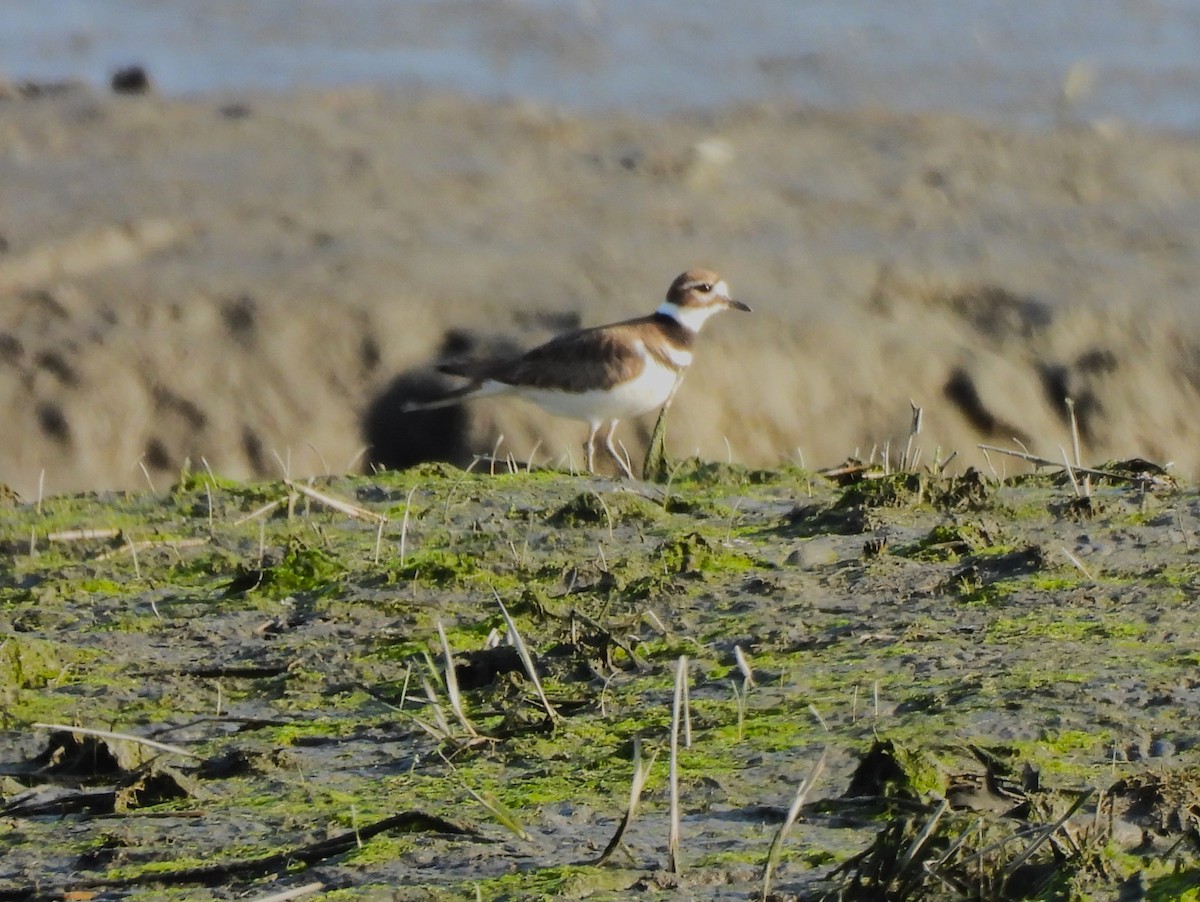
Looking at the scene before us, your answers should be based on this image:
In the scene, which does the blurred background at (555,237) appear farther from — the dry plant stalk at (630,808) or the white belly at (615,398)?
the dry plant stalk at (630,808)

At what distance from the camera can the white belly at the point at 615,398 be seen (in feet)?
31.6

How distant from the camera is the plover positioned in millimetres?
9625

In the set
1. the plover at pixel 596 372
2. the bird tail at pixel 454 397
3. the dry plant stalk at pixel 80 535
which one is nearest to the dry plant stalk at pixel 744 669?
the dry plant stalk at pixel 80 535

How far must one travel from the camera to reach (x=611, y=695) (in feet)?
13.6

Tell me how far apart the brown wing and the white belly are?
1.7 inches

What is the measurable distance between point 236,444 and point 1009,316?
5.05 meters

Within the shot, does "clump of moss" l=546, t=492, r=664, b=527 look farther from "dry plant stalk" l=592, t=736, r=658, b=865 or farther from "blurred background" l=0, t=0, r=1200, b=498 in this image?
"blurred background" l=0, t=0, r=1200, b=498

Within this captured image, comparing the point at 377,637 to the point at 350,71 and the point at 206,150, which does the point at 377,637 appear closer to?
the point at 206,150

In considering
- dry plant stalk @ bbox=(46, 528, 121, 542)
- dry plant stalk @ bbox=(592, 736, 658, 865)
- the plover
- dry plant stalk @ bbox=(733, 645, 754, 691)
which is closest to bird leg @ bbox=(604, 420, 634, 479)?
the plover

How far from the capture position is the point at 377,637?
4.80 meters

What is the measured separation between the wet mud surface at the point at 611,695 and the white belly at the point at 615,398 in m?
3.08

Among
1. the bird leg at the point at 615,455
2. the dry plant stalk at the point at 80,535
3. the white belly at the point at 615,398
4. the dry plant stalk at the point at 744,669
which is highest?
the white belly at the point at 615,398

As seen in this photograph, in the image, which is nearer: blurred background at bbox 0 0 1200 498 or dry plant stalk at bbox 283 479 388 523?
dry plant stalk at bbox 283 479 388 523

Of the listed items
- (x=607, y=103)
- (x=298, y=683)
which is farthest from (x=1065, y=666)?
(x=607, y=103)
